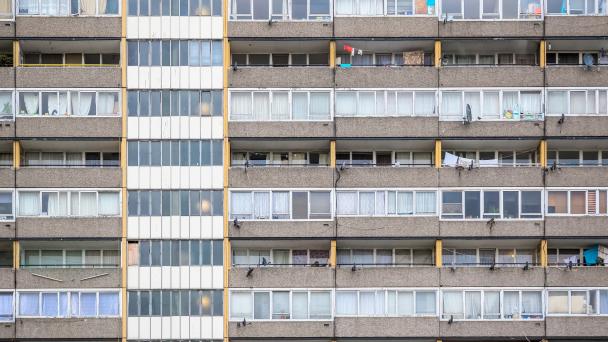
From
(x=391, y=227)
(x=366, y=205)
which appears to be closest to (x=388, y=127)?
(x=366, y=205)

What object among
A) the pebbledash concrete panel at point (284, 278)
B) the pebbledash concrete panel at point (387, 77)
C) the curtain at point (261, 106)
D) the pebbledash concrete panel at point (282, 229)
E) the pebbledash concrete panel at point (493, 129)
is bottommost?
the pebbledash concrete panel at point (284, 278)

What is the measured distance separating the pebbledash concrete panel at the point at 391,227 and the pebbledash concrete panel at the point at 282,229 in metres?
0.62

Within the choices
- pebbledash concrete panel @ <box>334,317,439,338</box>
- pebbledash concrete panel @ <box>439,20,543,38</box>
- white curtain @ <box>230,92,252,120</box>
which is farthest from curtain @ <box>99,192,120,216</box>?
pebbledash concrete panel @ <box>439,20,543,38</box>

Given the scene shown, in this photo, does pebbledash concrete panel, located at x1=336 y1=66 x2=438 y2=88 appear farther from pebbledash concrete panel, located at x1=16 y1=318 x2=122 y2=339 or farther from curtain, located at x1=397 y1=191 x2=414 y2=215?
pebbledash concrete panel, located at x1=16 y1=318 x2=122 y2=339

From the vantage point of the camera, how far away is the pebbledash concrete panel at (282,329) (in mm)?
41750

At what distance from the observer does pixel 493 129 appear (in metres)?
42.5

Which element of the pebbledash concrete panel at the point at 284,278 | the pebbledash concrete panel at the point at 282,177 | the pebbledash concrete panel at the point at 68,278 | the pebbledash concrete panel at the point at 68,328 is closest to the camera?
the pebbledash concrete panel at the point at 68,328

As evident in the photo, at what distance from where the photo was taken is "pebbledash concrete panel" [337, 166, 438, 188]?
42.2 meters

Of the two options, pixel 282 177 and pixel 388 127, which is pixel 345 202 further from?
pixel 388 127

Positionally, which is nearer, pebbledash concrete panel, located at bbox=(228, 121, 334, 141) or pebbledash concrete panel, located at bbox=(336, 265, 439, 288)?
pebbledash concrete panel, located at bbox=(336, 265, 439, 288)

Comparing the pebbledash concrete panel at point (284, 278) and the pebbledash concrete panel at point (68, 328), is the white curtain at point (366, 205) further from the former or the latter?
the pebbledash concrete panel at point (68, 328)

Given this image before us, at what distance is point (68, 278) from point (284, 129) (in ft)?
37.7

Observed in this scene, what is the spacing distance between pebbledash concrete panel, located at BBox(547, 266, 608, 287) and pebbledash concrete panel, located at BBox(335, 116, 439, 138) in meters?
8.04

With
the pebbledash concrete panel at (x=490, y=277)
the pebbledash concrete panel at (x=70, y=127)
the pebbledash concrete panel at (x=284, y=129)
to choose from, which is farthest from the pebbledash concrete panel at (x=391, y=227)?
the pebbledash concrete panel at (x=70, y=127)
